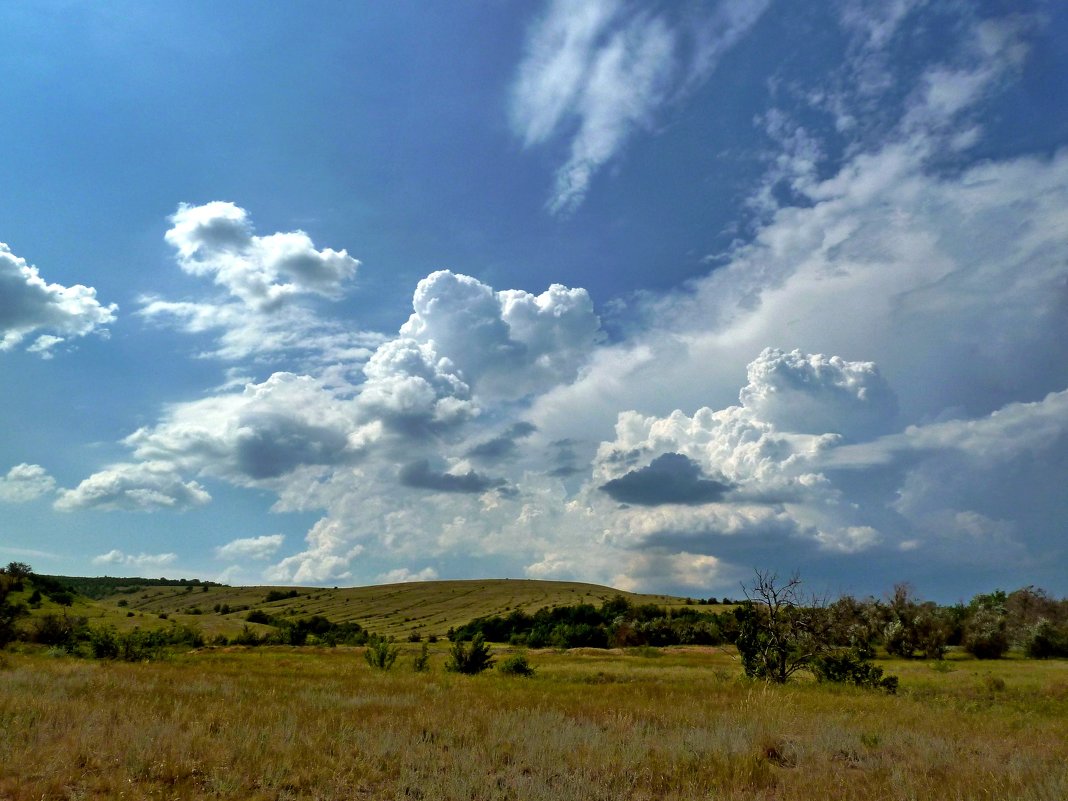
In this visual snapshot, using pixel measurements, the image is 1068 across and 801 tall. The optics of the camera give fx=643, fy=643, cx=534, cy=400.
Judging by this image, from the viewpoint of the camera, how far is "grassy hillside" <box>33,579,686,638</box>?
119 m

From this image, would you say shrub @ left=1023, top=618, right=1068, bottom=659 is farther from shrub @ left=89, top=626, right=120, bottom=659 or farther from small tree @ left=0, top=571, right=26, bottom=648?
small tree @ left=0, top=571, right=26, bottom=648

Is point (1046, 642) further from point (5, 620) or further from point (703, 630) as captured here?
point (5, 620)

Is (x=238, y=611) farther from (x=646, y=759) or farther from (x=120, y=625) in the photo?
(x=646, y=759)

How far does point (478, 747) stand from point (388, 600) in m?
145

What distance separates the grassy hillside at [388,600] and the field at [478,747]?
92.1m

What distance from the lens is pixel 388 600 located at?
14650 centimetres

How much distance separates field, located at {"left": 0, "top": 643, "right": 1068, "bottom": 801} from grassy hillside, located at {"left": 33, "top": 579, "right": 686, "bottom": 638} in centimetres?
9211

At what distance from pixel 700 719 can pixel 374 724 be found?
7.60m

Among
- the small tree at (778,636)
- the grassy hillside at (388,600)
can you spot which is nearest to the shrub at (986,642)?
the small tree at (778,636)

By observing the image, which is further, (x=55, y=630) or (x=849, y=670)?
(x=55, y=630)

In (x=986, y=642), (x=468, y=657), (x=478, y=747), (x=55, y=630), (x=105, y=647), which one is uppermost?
(x=478, y=747)

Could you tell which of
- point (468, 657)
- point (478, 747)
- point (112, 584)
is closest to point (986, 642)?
point (468, 657)

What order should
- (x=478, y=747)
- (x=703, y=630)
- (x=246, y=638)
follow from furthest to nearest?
1. (x=703, y=630)
2. (x=246, y=638)
3. (x=478, y=747)

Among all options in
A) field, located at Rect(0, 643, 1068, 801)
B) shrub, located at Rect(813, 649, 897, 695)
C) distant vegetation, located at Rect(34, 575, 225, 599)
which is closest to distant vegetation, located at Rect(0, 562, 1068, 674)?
shrub, located at Rect(813, 649, 897, 695)
